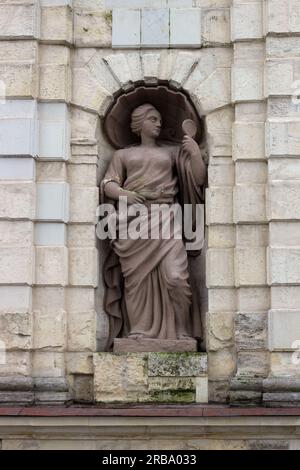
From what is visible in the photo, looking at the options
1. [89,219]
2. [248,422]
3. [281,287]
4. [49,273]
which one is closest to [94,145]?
[89,219]

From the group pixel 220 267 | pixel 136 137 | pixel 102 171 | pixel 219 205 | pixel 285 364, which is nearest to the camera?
pixel 285 364

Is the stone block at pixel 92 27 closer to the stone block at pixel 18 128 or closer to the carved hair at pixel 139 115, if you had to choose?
the carved hair at pixel 139 115

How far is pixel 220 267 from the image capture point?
10453 mm

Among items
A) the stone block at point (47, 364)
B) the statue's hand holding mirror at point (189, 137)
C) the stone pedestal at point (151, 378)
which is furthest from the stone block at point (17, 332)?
the statue's hand holding mirror at point (189, 137)

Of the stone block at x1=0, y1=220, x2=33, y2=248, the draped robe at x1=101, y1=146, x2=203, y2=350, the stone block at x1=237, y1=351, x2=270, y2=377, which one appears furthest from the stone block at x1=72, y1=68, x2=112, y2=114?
the stone block at x1=237, y1=351, x2=270, y2=377

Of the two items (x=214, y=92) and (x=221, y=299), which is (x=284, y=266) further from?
(x=214, y=92)

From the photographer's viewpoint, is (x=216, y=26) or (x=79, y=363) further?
(x=216, y=26)

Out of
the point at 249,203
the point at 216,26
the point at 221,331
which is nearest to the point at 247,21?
the point at 216,26

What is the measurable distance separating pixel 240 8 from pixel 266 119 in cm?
122

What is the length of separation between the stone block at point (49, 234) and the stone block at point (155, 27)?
7.06ft

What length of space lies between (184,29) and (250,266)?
8.60ft

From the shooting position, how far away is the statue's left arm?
10.7m

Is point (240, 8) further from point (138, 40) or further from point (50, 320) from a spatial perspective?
point (50, 320)

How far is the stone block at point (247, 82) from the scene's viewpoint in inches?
416
